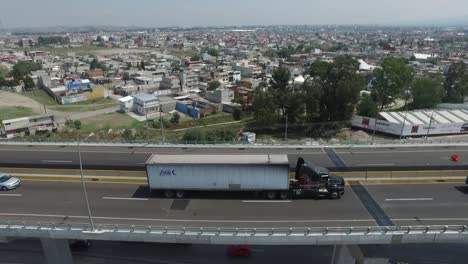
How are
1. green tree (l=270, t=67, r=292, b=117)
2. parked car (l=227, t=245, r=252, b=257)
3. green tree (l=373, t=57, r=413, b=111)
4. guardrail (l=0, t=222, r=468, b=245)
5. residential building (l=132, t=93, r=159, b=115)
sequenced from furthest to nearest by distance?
residential building (l=132, t=93, r=159, b=115), green tree (l=373, t=57, r=413, b=111), green tree (l=270, t=67, r=292, b=117), parked car (l=227, t=245, r=252, b=257), guardrail (l=0, t=222, r=468, b=245)

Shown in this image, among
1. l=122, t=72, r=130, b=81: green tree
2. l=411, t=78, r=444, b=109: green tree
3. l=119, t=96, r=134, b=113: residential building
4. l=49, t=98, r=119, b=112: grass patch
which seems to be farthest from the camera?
l=122, t=72, r=130, b=81: green tree

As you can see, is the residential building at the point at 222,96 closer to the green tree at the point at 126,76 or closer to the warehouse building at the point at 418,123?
the warehouse building at the point at 418,123

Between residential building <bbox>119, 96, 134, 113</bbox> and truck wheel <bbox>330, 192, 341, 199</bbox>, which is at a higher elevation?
truck wheel <bbox>330, 192, 341, 199</bbox>

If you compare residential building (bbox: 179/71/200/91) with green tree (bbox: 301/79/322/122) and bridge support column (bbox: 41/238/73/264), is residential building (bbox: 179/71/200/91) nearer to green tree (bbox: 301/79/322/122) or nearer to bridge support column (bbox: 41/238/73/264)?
green tree (bbox: 301/79/322/122)

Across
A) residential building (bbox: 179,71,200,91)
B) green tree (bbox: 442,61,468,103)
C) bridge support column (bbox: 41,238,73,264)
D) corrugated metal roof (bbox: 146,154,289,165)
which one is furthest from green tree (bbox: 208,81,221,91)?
bridge support column (bbox: 41,238,73,264)

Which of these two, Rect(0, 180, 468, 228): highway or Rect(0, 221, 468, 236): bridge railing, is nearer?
Rect(0, 221, 468, 236): bridge railing

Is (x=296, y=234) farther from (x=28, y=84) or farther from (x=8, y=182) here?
(x=28, y=84)
